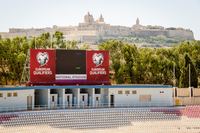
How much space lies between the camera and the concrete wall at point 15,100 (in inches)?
1305

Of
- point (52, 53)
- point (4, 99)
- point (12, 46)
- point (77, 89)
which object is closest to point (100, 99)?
point (77, 89)

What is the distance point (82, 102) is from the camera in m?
36.8

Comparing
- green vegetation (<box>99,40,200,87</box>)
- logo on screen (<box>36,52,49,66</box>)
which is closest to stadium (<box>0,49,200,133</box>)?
logo on screen (<box>36,52,49,66</box>)

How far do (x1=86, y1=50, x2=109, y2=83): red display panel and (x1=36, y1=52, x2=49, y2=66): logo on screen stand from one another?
11.6 ft

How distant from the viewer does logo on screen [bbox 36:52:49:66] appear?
35.6 meters

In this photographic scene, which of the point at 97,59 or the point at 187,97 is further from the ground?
the point at 97,59

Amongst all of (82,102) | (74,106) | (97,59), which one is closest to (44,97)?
(74,106)

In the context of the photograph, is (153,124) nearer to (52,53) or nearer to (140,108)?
(140,108)

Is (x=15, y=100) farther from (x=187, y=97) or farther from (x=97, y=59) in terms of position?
(x=187, y=97)

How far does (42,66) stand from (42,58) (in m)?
0.65

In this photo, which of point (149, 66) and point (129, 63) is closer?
point (129, 63)

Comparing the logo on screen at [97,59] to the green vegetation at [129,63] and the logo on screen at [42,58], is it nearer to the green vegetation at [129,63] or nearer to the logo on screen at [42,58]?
the logo on screen at [42,58]

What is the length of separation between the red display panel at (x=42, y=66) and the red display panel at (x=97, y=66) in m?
3.04

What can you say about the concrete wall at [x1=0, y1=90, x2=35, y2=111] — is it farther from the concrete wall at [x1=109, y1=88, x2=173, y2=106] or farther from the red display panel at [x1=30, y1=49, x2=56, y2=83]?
the concrete wall at [x1=109, y1=88, x2=173, y2=106]
